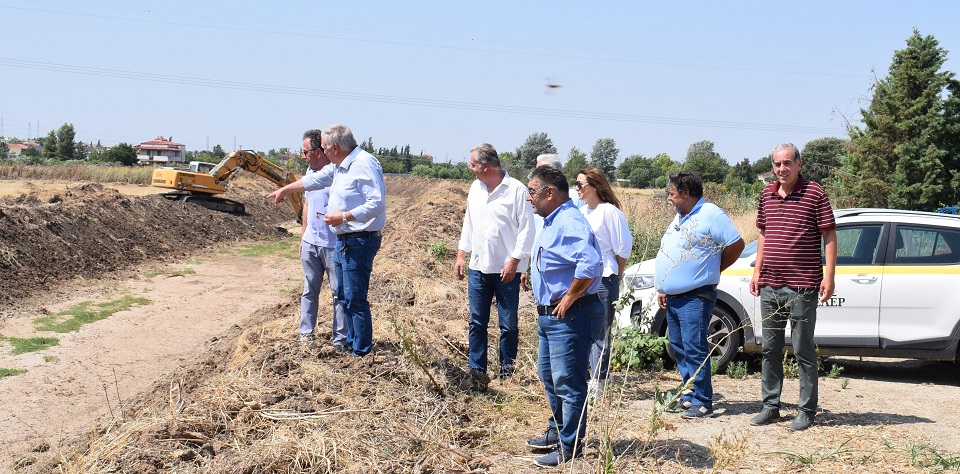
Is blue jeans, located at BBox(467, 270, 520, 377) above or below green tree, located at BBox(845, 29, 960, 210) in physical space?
below

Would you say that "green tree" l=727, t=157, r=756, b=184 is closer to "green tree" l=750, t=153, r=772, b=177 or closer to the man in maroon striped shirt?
"green tree" l=750, t=153, r=772, b=177

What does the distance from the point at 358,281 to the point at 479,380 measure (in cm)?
127

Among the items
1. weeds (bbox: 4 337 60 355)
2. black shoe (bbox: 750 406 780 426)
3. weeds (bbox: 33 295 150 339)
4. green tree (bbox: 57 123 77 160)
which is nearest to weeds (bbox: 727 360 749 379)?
black shoe (bbox: 750 406 780 426)

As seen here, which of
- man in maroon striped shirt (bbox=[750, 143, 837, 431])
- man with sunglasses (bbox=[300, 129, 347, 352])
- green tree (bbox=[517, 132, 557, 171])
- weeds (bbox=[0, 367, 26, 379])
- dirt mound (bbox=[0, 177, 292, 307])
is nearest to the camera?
man in maroon striped shirt (bbox=[750, 143, 837, 431])

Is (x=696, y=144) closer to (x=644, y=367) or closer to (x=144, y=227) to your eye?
(x=144, y=227)

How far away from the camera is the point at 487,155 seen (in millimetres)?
6883

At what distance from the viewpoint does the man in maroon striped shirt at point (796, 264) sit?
6094 millimetres

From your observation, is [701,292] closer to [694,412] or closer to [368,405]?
[694,412]

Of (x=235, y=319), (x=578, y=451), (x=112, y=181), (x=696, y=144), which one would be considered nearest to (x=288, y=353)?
(x=578, y=451)

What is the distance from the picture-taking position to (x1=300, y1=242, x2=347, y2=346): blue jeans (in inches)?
298

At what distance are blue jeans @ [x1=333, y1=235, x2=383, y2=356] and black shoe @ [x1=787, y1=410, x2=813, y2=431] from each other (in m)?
3.39

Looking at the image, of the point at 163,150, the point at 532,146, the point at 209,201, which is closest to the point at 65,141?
the point at 163,150

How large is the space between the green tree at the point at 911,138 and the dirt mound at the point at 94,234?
1737 cm

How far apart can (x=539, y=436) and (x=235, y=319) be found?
8.46 m
